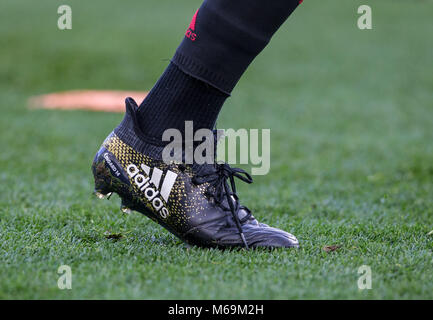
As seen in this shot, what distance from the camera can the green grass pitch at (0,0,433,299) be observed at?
151 cm

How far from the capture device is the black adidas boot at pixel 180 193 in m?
1.76

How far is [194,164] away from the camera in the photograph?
179 centimetres

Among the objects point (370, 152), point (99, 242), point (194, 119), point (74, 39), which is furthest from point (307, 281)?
point (74, 39)

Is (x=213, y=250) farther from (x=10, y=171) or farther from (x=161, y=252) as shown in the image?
(x=10, y=171)

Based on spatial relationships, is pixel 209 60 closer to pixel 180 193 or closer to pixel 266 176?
pixel 180 193

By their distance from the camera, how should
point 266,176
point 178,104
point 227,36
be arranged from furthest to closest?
point 266,176 → point 178,104 → point 227,36

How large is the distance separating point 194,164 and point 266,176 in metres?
1.99

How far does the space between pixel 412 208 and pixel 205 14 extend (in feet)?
5.46

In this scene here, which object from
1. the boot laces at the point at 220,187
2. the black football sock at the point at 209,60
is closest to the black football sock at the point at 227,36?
the black football sock at the point at 209,60

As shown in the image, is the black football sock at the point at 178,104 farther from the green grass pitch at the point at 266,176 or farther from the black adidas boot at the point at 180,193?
the green grass pitch at the point at 266,176

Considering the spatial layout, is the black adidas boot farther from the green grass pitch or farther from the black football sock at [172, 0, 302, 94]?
the black football sock at [172, 0, 302, 94]

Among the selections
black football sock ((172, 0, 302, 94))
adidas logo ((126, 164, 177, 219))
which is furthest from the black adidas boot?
black football sock ((172, 0, 302, 94))

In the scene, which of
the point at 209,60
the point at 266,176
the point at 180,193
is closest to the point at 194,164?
the point at 180,193

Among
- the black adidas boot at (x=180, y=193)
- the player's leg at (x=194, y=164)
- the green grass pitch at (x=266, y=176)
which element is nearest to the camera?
the green grass pitch at (x=266, y=176)
